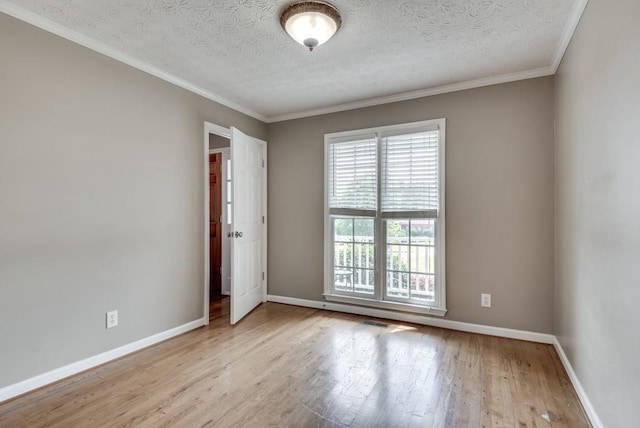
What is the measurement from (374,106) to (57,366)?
364cm

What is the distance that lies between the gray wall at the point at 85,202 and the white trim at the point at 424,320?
1384 millimetres

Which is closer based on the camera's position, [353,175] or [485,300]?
[485,300]

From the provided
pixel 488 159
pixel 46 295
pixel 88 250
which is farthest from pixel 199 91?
pixel 488 159

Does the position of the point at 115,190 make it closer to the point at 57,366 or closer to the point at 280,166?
the point at 57,366

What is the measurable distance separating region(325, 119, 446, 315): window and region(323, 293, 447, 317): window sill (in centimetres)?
1

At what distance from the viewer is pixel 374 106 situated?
12.0ft

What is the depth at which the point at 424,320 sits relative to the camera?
3369 millimetres

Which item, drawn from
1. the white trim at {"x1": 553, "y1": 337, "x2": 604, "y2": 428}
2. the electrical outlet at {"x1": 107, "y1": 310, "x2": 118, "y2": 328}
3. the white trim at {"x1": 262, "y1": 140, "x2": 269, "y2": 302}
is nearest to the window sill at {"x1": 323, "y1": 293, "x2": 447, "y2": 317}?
the white trim at {"x1": 262, "y1": 140, "x2": 269, "y2": 302}

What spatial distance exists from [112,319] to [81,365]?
13.8 inches

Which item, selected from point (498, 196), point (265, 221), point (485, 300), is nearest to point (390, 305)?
point (485, 300)

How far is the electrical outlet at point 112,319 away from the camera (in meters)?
2.53

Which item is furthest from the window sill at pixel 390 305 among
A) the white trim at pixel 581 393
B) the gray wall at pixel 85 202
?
the gray wall at pixel 85 202

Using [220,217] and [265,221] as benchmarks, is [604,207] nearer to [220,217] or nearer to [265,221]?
[265,221]

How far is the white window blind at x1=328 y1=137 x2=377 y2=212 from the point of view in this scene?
3674mm
